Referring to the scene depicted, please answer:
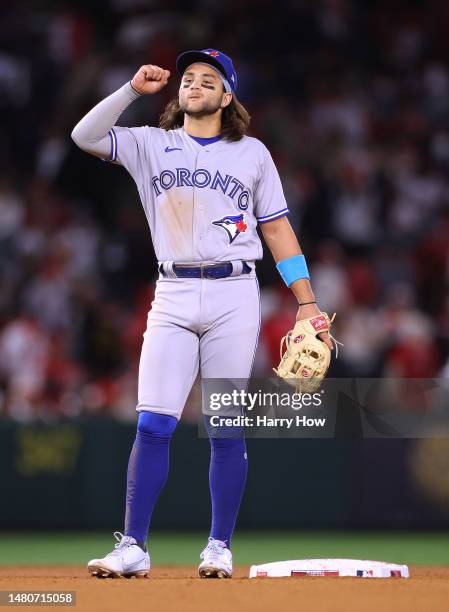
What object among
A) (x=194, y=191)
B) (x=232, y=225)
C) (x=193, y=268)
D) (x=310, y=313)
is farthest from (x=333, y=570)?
(x=194, y=191)

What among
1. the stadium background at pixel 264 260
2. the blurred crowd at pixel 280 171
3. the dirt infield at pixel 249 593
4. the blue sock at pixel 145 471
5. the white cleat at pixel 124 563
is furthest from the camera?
the blurred crowd at pixel 280 171

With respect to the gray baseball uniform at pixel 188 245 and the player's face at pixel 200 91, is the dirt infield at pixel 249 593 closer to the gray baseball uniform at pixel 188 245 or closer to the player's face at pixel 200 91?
the gray baseball uniform at pixel 188 245

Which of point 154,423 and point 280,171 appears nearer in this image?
point 154,423

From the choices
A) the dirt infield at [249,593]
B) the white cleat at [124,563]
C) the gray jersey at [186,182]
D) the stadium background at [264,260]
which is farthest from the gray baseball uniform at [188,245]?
the stadium background at [264,260]

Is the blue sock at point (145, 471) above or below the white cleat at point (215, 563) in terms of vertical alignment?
above

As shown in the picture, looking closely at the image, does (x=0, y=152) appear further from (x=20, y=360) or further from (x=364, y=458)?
(x=364, y=458)

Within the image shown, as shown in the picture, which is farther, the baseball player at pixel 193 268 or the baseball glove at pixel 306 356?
the baseball glove at pixel 306 356

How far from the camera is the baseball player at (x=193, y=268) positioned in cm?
512

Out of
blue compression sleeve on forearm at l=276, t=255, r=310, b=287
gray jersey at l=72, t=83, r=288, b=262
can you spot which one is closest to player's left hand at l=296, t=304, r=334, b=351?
blue compression sleeve on forearm at l=276, t=255, r=310, b=287

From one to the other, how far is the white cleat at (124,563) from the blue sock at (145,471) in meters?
0.05

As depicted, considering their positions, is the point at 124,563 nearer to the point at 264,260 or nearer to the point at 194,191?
the point at 194,191

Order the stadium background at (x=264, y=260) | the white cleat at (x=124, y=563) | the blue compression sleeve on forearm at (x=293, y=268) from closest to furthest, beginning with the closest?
the white cleat at (x=124, y=563)
the blue compression sleeve on forearm at (x=293, y=268)
the stadium background at (x=264, y=260)

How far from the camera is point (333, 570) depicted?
5.35 metres

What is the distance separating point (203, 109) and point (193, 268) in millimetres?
657
